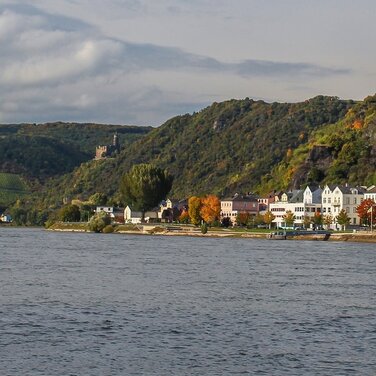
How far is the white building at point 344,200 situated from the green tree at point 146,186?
32.9 meters

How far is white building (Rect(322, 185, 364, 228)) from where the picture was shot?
15538 centimetres

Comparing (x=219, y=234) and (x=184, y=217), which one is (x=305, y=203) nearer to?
(x=219, y=234)

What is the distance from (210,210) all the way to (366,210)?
36.1 metres

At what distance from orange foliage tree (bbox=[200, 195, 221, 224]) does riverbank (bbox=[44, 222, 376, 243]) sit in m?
6.54

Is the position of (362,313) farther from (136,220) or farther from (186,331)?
(136,220)

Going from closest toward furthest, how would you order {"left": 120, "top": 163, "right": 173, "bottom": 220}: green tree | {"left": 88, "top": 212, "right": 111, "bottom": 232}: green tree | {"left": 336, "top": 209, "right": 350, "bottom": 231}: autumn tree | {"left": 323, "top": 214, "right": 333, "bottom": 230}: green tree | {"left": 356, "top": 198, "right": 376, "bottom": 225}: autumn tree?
1. {"left": 356, "top": 198, "right": 376, "bottom": 225}: autumn tree
2. {"left": 336, "top": 209, "right": 350, "bottom": 231}: autumn tree
3. {"left": 323, "top": 214, "right": 333, "bottom": 230}: green tree
4. {"left": 88, "top": 212, "right": 111, "bottom": 232}: green tree
5. {"left": 120, "top": 163, "right": 173, "bottom": 220}: green tree

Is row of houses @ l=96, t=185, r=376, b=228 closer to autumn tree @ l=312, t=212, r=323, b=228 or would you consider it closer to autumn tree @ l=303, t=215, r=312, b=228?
autumn tree @ l=303, t=215, r=312, b=228

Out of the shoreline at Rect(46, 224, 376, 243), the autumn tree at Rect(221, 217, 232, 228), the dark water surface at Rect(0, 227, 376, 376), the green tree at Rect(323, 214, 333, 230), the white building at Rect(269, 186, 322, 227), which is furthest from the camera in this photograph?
the autumn tree at Rect(221, 217, 232, 228)

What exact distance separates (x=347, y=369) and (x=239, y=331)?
691cm

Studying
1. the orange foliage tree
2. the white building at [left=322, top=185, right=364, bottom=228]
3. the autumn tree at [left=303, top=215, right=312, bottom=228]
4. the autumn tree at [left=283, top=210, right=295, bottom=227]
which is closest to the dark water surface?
the white building at [left=322, top=185, right=364, bottom=228]

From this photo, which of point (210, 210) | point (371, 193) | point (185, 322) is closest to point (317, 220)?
point (371, 193)

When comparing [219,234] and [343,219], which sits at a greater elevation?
[343,219]

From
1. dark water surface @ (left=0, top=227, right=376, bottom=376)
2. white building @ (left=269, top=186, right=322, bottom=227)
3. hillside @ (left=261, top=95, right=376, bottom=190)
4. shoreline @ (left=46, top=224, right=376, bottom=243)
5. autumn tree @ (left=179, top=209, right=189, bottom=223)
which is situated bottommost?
dark water surface @ (left=0, top=227, right=376, bottom=376)

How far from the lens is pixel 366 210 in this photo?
5659 inches
